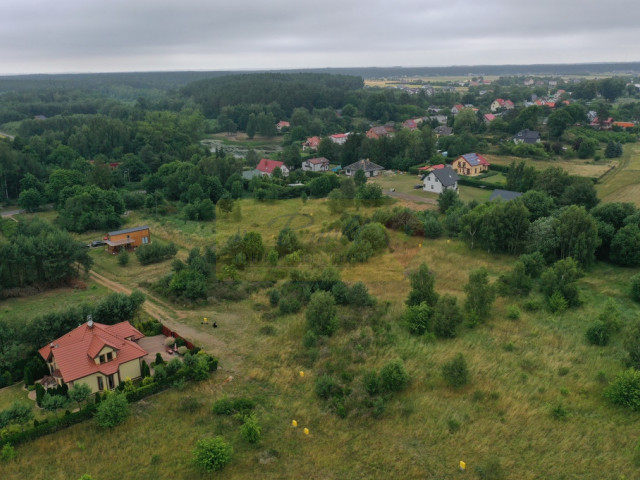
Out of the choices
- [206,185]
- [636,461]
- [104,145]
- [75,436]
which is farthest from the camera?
[104,145]

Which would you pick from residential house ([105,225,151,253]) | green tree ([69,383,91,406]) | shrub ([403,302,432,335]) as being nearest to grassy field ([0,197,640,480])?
shrub ([403,302,432,335])

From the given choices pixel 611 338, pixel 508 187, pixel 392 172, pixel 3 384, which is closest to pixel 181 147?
pixel 392 172

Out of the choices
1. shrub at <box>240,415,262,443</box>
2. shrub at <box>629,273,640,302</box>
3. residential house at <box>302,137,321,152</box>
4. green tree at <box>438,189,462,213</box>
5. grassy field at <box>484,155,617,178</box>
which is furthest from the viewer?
residential house at <box>302,137,321,152</box>

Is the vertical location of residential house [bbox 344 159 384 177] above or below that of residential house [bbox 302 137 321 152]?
below

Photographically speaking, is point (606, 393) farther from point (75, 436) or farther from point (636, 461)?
point (75, 436)

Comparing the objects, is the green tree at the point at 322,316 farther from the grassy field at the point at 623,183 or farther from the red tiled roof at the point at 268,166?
the red tiled roof at the point at 268,166

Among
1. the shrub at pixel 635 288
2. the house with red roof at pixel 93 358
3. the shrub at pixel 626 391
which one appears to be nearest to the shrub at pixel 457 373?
the shrub at pixel 626 391

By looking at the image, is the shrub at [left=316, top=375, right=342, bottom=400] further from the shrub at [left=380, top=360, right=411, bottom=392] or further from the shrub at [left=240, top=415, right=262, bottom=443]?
the shrub at [left=240, top=415, right=262, bottom=443]
